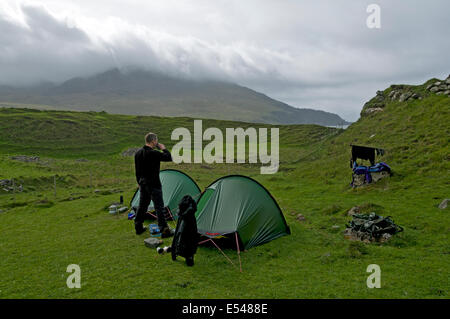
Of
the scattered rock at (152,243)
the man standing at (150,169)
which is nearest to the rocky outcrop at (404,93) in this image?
the man standing at (150,169)

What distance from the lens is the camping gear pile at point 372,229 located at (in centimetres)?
1127

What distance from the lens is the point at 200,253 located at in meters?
10.6

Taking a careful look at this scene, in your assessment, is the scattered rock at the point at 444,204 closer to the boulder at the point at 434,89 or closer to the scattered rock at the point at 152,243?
the scattered rock at the point at 152,243

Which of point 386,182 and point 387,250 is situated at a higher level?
point 386,182

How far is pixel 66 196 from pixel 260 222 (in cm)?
1995

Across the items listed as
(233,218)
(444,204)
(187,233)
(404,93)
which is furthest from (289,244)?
(404,93)

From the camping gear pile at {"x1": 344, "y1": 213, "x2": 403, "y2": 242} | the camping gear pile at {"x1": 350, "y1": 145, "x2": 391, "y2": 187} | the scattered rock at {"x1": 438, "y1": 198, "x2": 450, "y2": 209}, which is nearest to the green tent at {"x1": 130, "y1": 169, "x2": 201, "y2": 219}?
the camping gear pile at {"x1": 344, "y1": 213, "x2": 403, "y2": 242}

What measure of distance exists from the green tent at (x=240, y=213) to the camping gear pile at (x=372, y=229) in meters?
2.63

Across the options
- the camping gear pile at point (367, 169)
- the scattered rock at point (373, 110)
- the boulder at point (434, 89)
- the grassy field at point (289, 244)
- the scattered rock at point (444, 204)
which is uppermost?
the boulder at point (434, 89)

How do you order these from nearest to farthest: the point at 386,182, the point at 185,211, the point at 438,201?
the point at 185,211, the point at 438,201, the point at 386,182

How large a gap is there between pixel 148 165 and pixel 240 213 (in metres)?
4.00
